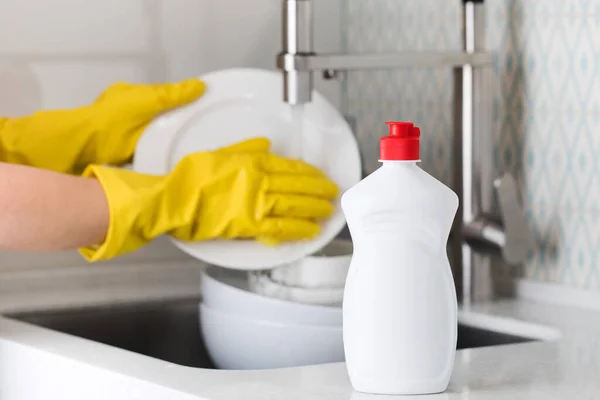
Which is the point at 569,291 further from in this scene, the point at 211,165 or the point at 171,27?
the point at 171,27

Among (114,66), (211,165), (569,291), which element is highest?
(114,66)

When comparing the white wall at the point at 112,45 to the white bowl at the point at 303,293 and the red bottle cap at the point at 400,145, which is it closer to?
the white bowl at the point at 303,293

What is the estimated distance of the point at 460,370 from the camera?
3.01 feet

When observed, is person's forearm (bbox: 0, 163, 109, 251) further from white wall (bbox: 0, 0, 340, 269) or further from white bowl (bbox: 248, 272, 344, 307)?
white wall (bbox: 0, 0, 340, 269)

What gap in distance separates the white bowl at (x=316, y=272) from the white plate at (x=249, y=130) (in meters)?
0.06

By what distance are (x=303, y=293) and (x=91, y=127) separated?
0.38m

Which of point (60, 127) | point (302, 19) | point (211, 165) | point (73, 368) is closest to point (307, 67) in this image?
point (302, 19)

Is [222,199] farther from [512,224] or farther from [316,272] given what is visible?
[512,224]

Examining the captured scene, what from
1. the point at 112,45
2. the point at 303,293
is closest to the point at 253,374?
the point at 303,293

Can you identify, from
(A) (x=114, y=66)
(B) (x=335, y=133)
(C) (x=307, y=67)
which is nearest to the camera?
(C) (x=307, y=67)

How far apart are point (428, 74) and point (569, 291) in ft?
1.35

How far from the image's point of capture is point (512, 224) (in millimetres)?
1292

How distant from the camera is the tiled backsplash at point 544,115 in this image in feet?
4.20

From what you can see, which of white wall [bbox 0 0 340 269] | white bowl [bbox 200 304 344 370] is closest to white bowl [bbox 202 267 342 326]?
white bowl [bbox 200 304 344 370]
